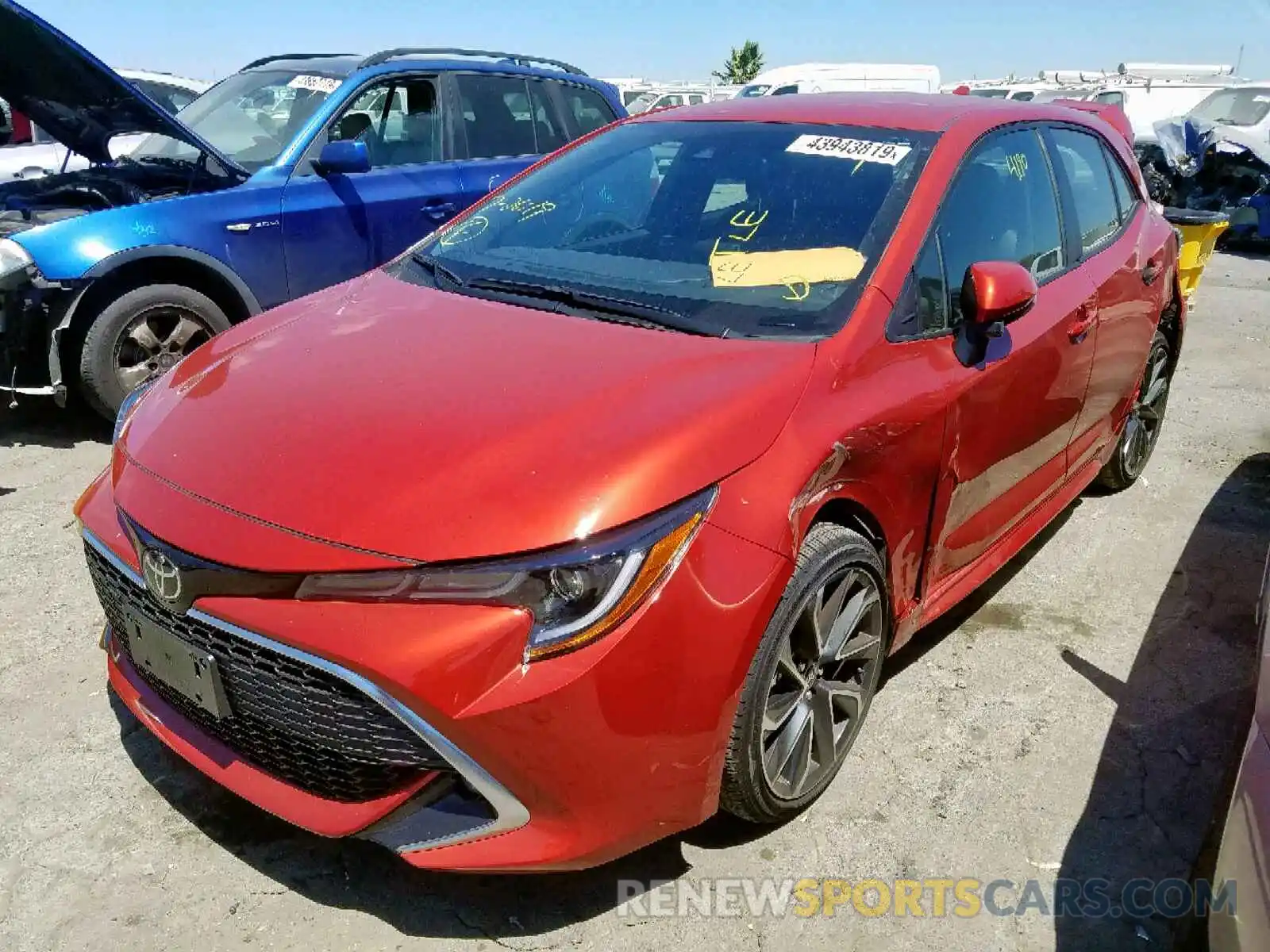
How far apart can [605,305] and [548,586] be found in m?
0.99

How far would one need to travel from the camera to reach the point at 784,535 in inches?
80.7

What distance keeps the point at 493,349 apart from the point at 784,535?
83 cm

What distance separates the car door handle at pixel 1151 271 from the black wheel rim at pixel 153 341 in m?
4.10

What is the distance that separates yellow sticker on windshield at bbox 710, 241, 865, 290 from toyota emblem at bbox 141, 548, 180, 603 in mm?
1437

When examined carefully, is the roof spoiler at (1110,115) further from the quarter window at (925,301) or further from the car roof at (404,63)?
the car roof at (404,63)

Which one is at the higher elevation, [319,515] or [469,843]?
[319,515]

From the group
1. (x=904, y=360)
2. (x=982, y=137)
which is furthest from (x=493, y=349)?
(x=982, y=137)

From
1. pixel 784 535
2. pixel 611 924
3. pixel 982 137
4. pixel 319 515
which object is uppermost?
pixel 982 137

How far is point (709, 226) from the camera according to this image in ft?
9.36

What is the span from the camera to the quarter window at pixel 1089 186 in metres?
3.52

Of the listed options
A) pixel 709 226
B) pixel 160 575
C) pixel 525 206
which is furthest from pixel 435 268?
pixel 160 575

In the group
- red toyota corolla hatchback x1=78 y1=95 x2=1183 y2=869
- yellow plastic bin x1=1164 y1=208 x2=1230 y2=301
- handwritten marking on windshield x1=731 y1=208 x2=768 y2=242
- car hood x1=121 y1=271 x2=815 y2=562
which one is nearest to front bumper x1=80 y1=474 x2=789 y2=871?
red toyota corolla hatchback x1=78 y1=95 x2=1183 y2=869

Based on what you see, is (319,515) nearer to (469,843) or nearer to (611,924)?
(469,843)

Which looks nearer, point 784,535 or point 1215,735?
point 784,535
